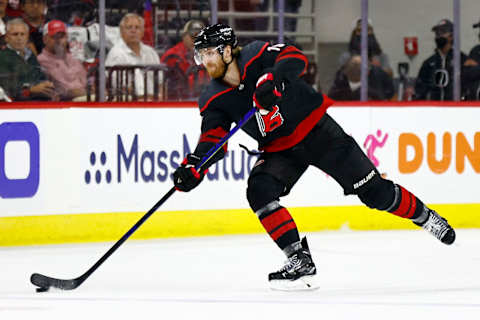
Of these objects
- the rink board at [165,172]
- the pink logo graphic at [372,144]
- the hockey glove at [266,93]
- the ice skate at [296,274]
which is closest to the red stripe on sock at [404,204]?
the ice skate at [296,274]

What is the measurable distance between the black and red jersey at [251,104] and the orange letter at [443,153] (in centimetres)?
272

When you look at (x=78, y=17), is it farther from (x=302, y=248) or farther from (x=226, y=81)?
(x=302, y=248)

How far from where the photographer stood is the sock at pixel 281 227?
4.29m

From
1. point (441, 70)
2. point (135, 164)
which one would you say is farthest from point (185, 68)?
point (441, 70)

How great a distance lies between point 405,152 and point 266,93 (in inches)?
122

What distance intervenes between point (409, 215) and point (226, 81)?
103cm

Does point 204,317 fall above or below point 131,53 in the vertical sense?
below

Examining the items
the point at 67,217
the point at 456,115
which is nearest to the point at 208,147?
the point at 67,217

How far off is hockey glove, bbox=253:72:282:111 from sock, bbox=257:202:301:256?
46 centimetres

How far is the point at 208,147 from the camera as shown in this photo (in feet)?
14.5

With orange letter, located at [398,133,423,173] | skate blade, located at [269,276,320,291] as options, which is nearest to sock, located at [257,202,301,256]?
skate blade, located at [269,276,320,291]

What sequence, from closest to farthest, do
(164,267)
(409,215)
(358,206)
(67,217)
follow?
1. (409,215)
2. (164,267)
3. (67,217)
4. (358,206)

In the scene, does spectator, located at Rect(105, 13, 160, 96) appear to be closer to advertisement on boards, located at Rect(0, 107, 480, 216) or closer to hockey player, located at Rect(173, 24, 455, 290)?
advertisement on boards, located at Rect(0, 107, 480, 216)

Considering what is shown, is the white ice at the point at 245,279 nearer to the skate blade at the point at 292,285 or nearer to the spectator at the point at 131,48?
the skate blade at the point at 292,285
